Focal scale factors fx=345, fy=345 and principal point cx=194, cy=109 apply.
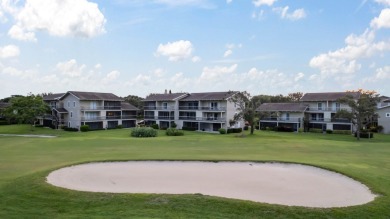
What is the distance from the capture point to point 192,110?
260 ft

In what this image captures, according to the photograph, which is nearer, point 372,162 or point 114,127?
point 372,162

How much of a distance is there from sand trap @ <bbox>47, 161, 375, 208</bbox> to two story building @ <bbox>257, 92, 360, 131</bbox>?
163 ft

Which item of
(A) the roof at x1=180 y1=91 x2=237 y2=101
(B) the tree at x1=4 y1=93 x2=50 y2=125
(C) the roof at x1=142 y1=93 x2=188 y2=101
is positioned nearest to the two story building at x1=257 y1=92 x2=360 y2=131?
(A) the roof at x1=180 y1=91 x2=237 y2=101

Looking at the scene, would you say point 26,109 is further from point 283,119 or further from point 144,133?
point 283,119

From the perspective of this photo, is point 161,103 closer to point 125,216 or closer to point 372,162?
point 372,162

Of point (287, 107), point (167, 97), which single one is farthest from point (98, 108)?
point (287, 107)

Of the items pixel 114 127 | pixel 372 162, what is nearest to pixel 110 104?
pixel 114 127

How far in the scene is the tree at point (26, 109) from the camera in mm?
72688

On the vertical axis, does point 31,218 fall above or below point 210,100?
below

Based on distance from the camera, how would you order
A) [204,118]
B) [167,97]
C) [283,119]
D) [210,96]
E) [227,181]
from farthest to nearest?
[167,97] < [210,96] < [283,119] < [204,118] < [227,181]

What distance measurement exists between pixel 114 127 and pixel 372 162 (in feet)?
214

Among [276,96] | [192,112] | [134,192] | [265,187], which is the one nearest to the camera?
[134,192]

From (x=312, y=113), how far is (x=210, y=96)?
22.7 metres

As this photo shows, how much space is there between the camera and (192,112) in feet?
261
